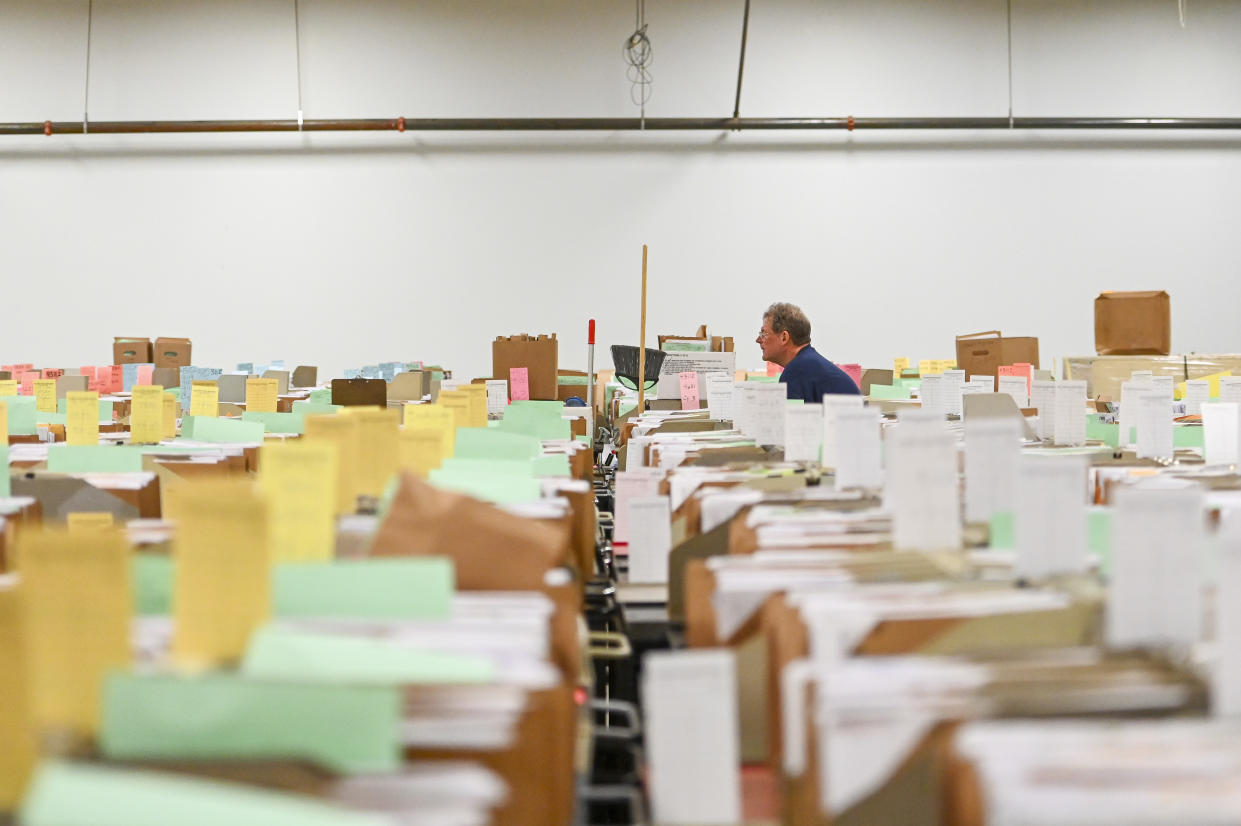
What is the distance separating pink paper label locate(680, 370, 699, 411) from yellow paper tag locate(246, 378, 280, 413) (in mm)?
1903

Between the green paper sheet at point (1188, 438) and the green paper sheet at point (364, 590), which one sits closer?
the green paper sheet at point (364, 590)

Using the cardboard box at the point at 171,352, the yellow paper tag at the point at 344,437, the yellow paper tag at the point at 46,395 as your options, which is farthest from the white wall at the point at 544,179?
the yellow paper tag at the point at 344,437

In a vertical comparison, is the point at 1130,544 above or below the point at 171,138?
below

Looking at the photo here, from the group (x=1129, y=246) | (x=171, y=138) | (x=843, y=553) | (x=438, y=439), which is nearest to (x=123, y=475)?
(x=438, y=439)

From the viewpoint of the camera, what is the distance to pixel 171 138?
34.5ft

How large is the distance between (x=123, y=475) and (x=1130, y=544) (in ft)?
7.10

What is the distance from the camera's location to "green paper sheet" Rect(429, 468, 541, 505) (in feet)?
6.92

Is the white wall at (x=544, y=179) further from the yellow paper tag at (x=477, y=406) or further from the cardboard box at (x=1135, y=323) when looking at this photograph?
the yellow paper tag at (x=477, y=406)

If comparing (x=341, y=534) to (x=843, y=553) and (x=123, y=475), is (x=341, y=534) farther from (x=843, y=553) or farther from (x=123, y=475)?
(x=123, y=475)

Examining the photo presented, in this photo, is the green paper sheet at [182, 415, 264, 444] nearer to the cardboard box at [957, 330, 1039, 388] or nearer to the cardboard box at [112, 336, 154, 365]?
the cardboard box at [957, 330, 1039, 388]

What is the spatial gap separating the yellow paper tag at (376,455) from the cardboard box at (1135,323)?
5.83 m

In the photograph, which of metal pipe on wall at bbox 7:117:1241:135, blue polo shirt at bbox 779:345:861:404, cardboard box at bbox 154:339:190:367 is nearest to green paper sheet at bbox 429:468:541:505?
blue polo shirt at bbox 779:345:861:404

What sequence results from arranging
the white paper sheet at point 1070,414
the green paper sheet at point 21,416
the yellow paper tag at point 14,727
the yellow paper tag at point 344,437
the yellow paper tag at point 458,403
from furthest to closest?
the green paper sheet at point 21,416, the white paper sheet at point 1070,414, the yellow paper tag at point 458,403, the yellow paper tag at point 344,437, the yellow paper tag at point 14,727

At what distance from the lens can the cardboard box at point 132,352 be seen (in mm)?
8609
